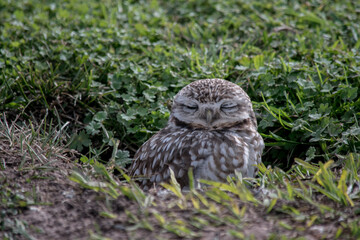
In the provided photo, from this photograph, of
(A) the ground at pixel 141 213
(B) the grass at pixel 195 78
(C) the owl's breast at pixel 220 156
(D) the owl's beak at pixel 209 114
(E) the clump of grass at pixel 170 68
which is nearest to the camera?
(A) the ground at pixel 141 213

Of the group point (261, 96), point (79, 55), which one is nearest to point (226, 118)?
point (261, 96)

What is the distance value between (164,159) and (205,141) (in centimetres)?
31

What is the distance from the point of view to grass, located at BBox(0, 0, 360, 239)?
2.58 m

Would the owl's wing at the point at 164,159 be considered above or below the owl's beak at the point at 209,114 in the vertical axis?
below

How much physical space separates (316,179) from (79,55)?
9.18 feet

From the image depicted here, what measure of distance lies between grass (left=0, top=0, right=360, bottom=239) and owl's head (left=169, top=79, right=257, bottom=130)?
0.46 meters

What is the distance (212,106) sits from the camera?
349cm

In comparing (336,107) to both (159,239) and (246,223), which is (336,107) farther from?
(159,239)

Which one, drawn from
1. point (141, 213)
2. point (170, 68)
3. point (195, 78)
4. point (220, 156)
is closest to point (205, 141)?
point (220, 156)

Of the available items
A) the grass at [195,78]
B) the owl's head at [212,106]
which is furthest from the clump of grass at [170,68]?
the owl's head at [212,106]

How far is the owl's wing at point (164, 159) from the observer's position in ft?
10.6

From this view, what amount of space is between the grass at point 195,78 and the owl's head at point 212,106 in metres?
0.46

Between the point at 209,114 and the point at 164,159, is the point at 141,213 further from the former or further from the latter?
the point at 209,114

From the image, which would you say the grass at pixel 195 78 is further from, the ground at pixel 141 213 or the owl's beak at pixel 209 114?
the owl's beak at pixel 209 114
